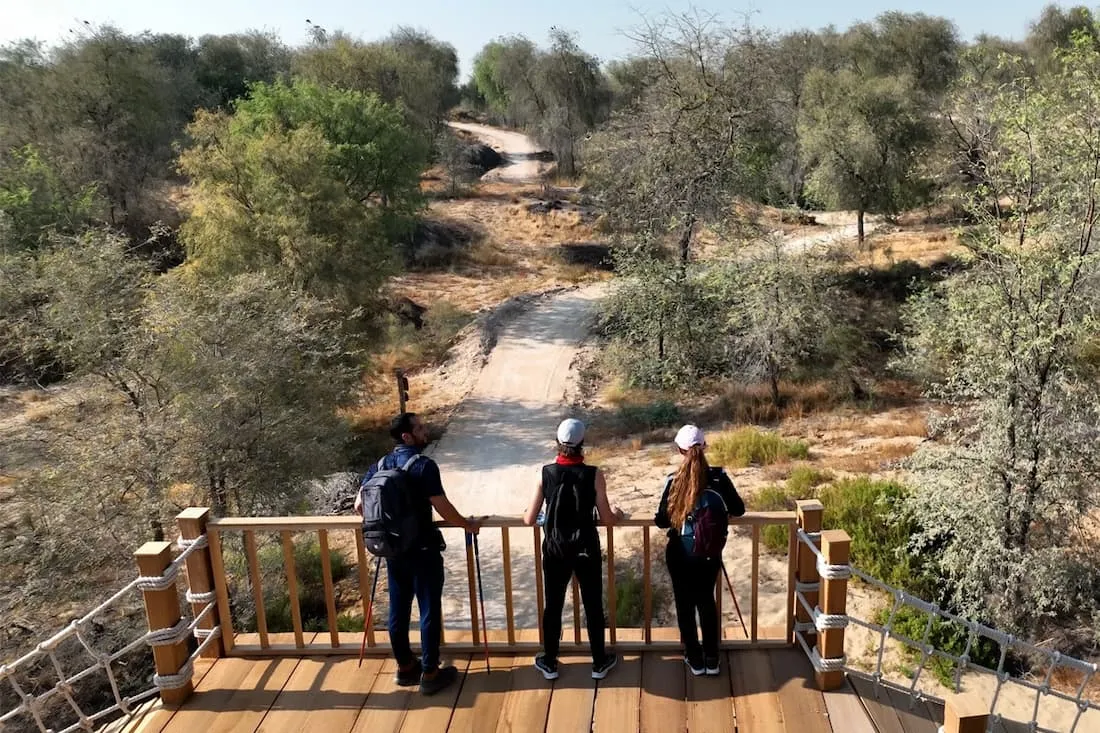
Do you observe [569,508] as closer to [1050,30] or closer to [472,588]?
[472,588]

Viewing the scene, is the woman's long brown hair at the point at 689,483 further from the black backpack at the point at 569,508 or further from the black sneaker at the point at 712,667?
the black sneaker at the point at 712,667

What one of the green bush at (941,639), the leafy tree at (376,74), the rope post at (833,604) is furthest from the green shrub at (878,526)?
the leafy tree at (376,74)

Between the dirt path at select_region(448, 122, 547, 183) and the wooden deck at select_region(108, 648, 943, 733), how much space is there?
1884 inches

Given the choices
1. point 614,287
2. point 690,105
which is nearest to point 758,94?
point 690,105

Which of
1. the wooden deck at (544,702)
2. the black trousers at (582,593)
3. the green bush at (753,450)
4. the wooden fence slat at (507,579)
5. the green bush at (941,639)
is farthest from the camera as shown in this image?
the green bush at (753,450)

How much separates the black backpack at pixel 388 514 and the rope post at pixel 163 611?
1177 mm

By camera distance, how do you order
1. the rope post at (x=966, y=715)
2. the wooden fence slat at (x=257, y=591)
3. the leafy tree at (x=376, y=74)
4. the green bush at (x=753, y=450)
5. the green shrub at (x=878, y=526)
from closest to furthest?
1. the rope post at (x=966, y=715)
2. the wooden fence slat at (x=257, y=591)
3. the green shrub at (x=878, y=526)
4. the green bush at (x=753, y=450)
5. the leafy tree at (x=376, y=74)

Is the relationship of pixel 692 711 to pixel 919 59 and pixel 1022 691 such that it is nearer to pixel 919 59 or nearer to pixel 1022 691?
pixel 1022 691

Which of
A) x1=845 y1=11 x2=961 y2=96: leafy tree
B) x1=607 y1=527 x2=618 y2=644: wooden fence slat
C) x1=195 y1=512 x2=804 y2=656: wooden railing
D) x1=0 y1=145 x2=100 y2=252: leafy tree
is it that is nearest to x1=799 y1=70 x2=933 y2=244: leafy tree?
x1=845 y1=11 x2=961 y2=96: leafy tree

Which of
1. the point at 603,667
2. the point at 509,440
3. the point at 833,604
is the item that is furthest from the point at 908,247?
the point at 603,667

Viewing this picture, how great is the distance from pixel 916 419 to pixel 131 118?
30.5 m

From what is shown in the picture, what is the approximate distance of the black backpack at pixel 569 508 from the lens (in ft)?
14.1

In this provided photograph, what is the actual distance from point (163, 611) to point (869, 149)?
99.1 ft

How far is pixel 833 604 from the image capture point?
4395 mm
